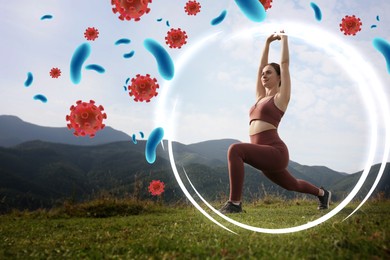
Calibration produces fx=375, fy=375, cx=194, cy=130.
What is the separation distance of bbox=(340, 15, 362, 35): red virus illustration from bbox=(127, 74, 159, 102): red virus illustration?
253cm

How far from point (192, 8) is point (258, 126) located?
2181 mm

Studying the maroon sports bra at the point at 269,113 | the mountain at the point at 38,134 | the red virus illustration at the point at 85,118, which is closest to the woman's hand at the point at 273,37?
the maroon sports bra at the point at 269,113

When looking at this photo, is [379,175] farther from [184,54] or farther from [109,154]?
[109,154]

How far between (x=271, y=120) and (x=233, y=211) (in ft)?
4.06

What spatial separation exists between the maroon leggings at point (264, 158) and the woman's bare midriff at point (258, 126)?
0.12 ft

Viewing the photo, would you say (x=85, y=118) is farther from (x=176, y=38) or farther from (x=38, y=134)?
(x=38, y=134)

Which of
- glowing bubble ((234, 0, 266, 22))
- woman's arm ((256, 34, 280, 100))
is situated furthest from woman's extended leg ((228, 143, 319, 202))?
glowing bubble ((234, 0, 266, 22))

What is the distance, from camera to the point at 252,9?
4.30 metres

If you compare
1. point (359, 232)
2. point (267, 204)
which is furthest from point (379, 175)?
point (267, 204)

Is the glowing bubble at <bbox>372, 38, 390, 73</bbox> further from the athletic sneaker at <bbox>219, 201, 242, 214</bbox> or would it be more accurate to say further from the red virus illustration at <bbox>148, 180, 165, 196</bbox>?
the red virus illustration at <bbox>148, 180, 165, 196</bbox>

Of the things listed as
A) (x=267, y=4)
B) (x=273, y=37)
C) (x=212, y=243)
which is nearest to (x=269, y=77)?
(x=273, y=37)

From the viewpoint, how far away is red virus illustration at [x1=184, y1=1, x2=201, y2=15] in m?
5.48

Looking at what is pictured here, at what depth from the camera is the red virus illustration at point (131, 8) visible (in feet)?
17.5

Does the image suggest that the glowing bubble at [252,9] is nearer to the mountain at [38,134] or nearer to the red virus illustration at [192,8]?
the red virus illustration at [192,8]
